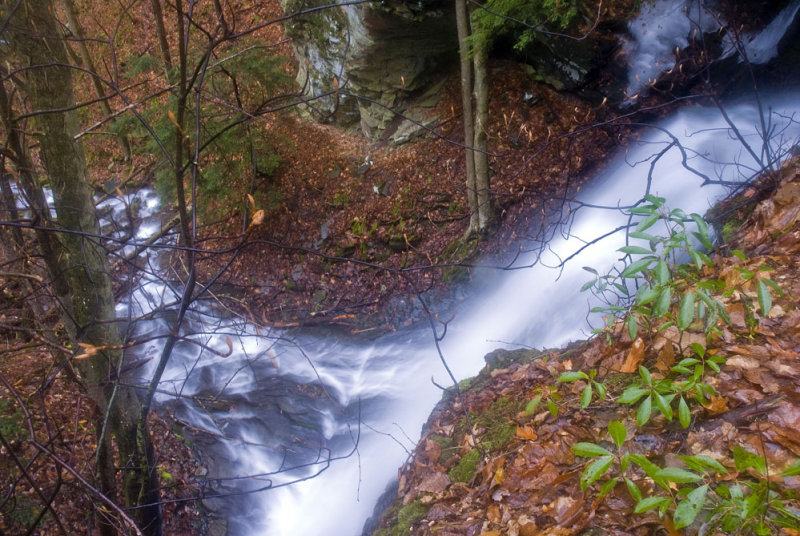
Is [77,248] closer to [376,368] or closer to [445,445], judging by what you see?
[445,445]

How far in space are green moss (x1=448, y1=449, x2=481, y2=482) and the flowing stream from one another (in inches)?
88.5

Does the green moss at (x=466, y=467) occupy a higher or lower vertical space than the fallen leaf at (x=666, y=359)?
higher

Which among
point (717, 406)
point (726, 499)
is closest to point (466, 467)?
point (717, 406)

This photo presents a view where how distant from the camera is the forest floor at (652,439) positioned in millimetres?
1600

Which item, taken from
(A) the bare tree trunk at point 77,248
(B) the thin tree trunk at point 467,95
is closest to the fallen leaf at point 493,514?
(A) the bare tree trunk at point 77,248

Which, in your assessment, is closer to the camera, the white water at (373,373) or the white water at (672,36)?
the white water at (373,373)

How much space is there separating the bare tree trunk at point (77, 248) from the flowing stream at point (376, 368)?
217 cm

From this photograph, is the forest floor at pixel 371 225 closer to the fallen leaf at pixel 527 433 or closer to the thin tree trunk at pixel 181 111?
the fallen leaf at pixel 527 433

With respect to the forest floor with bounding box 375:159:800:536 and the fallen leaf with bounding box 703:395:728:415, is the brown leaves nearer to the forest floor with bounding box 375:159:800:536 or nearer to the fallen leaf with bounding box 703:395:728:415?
the forest floor with bounding box 375:159:800:536

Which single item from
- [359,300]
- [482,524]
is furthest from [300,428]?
[482,524]

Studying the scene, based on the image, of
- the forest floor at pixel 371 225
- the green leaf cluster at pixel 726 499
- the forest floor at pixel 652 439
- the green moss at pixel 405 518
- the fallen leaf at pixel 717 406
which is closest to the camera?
the green leaf cluster at pixel 726 499

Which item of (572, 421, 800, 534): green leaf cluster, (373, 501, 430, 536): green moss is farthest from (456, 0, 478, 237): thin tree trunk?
(572, 421, 800, 534): green leaf cluster

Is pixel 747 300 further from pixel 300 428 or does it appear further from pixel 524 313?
pixel 300 428

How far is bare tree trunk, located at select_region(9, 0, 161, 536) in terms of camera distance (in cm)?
269
